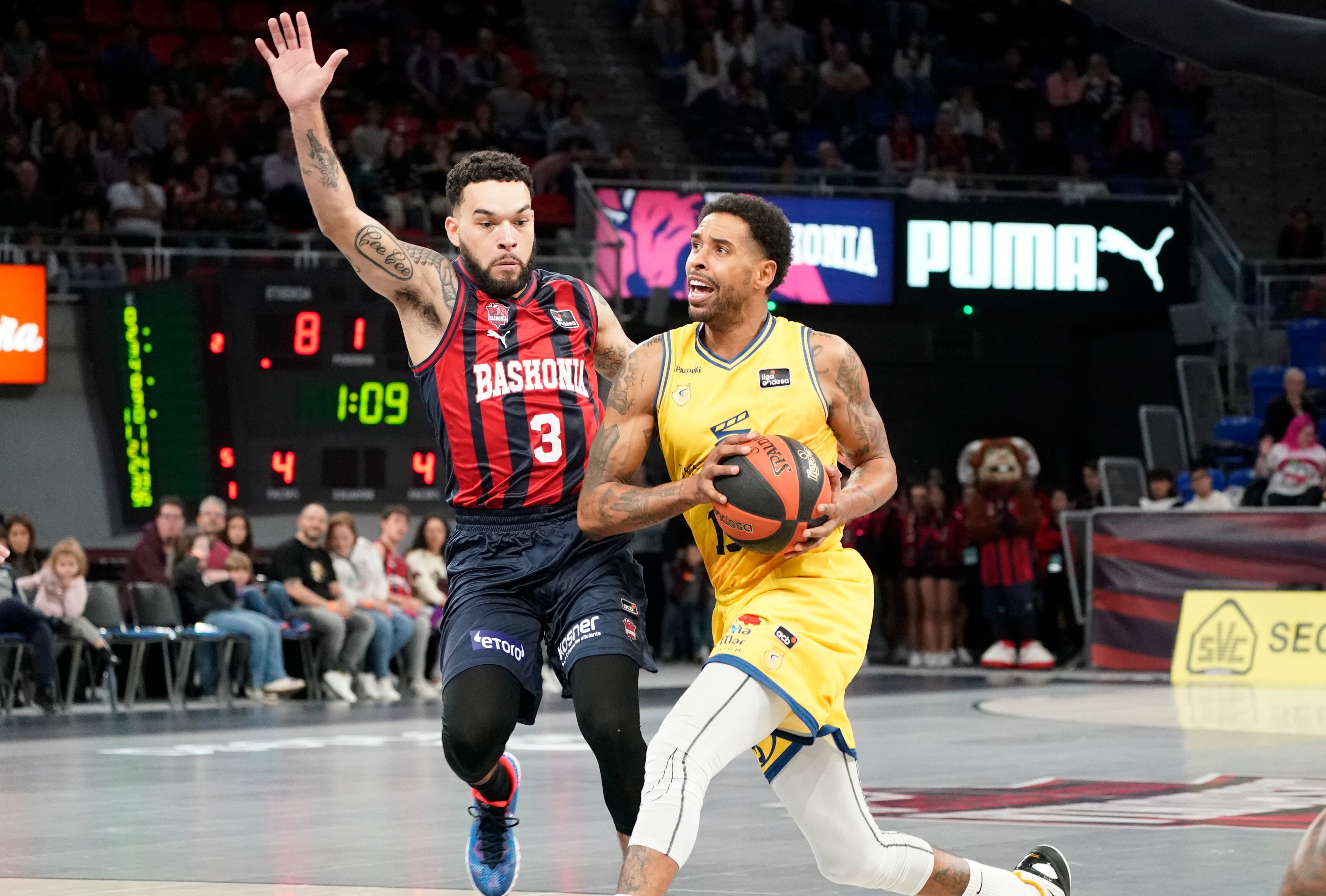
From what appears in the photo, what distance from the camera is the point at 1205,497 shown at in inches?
794

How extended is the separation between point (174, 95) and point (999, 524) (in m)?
10.7

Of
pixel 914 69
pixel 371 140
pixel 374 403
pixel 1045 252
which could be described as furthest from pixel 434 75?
pixel 1045 252

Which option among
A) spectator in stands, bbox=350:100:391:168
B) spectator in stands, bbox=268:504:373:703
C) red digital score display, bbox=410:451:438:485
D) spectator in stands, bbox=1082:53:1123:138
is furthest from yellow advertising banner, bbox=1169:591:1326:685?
spectator in stands, bbox=350:100:391:168

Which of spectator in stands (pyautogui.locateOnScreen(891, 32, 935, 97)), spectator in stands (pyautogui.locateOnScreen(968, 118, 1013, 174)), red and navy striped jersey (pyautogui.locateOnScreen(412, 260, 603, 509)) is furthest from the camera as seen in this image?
spectator in stands (pyautogui.locateOnScreen(891, 32, 935, 97))

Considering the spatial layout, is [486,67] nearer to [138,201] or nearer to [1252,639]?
[138,201]

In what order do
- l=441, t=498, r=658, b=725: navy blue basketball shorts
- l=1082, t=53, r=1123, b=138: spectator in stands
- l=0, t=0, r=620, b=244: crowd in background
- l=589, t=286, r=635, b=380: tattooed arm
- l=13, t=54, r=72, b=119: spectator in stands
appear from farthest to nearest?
l=1082, t=53, r=1123, b=138: spectator in stands → l=13, t=54, r=72, b=119: spectator in stands → l=0, t=0, r=620, b=244: crowd in background → l=589, t=286, r=635, b=380: tattooed arm → l=441, t=498, r=658, b=725: navy blue basketball shorts

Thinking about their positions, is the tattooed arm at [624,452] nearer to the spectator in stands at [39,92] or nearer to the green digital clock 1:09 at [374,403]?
the green digital clock 1:09 at [374,403]

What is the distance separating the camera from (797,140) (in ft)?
83.4

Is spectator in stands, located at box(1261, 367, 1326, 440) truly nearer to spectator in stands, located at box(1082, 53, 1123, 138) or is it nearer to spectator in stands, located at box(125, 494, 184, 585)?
spectator in stands, located at box(1082, 53, 1123, 138)

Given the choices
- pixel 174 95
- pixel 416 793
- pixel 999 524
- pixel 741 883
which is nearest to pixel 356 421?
pixel 174 95

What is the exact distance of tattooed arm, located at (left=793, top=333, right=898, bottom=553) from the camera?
5555 mm

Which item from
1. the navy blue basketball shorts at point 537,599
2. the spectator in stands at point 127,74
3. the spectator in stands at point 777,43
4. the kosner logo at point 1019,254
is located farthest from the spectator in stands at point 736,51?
the navy blue basketball shorts at point 537,599

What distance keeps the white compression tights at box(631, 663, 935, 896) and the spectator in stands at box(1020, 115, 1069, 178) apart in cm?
2158

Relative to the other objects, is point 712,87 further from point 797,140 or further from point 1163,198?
point 1163,198
